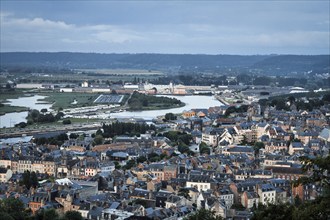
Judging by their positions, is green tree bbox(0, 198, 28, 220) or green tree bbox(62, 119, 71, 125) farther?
green tree bbox(62, 119, 71, 125)

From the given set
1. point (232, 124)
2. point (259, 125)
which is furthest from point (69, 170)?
point (232, 124)

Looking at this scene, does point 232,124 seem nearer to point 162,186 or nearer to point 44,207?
point 162,186

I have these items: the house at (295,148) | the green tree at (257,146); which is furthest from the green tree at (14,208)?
the house at (295,148)

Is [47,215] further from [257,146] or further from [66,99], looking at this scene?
[66,99]

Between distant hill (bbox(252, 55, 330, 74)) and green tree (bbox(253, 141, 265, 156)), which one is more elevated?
distant hill (bbox(252, 55, 330, 74))

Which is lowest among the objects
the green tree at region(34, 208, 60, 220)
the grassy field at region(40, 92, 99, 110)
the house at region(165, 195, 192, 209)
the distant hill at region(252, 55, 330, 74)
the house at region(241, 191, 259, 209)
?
the house at region(241, 191, 259, 209)

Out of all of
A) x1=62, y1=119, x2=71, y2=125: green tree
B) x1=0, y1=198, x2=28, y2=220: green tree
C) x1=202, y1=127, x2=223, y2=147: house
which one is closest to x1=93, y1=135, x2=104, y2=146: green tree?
x1=202, y1=127, x2=223, y2=147: house

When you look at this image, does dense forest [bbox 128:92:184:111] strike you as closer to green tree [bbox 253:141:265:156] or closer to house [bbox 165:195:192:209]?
green tree [bbox 253:141:265:156]

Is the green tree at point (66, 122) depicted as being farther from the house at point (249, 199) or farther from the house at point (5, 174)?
the house at point (249, 199)
